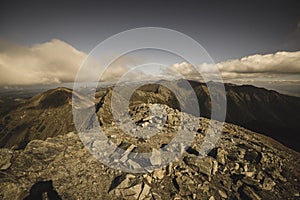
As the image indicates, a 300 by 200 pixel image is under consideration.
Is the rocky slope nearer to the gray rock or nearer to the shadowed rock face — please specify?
the gray rock

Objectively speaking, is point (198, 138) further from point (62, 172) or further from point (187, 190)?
point (62, 172)

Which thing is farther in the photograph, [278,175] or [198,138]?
[198,138]

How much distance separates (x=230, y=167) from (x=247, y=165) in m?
1.22

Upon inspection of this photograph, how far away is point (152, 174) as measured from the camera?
11578mm

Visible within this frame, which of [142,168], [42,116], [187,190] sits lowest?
[42,116]

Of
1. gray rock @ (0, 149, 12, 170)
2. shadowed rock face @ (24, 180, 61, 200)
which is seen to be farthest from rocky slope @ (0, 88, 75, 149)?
shadowed rock face @ (24, 180, 61, 200)

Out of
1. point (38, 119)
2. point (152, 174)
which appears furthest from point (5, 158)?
point (38, 119)

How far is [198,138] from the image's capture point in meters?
15.8

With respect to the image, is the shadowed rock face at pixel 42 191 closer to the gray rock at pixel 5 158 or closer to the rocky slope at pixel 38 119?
the gray rock at pixel 5 158

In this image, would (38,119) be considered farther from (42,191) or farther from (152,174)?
(152,174)

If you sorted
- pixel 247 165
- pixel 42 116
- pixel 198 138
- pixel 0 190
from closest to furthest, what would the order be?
pixel 0 190, pixel 247 165, pixel 198 138, pixel 42 116

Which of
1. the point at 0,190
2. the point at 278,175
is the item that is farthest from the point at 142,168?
the point at 278,175

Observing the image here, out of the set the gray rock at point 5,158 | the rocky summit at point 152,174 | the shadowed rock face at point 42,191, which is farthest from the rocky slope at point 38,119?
the shadowed rock face at point 42,191

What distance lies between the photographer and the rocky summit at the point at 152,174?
34.8 feet
